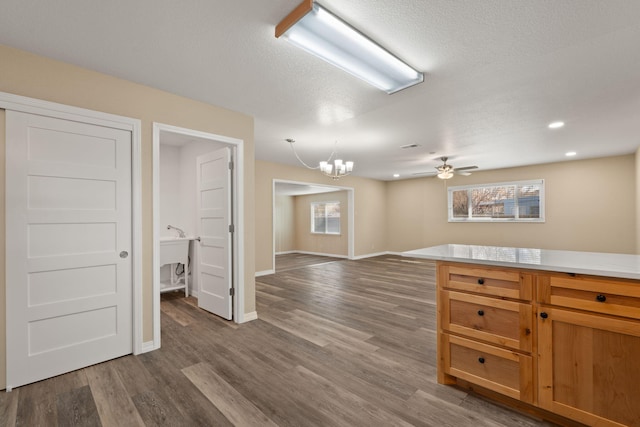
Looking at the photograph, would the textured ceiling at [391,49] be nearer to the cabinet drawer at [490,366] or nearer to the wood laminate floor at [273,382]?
the cabinet drawer at [490,366]

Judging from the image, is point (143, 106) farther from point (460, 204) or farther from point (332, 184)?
point (460, 204)

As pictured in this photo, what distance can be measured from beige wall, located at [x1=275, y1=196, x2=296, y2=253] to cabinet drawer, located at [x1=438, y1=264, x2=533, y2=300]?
8.73 metres

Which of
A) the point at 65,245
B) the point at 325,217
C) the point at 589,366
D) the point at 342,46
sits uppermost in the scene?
the point at 342,46

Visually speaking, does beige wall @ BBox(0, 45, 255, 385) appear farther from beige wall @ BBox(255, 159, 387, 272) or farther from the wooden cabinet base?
beige wall @ BBox(255, 159, 387, 272)

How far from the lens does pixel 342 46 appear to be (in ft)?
6.61

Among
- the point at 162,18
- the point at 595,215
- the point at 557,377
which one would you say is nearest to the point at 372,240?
the point at 595,215

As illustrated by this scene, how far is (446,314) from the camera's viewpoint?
2082 millimetres

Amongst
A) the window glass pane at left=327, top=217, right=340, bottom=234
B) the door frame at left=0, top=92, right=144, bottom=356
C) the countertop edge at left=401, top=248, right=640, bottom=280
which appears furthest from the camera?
the window glass pane at left=327, top=217, right=340, bottom=234

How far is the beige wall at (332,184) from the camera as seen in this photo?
638cm

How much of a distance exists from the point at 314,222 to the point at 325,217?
58 centimetres

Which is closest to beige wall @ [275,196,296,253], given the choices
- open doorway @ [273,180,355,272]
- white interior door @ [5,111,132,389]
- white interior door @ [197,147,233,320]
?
open doorway @ [273,180,355,272]

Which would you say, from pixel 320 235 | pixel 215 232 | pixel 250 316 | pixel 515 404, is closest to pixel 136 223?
pixel 215 232

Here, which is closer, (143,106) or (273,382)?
(273,382)

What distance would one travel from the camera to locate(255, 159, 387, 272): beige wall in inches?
251
